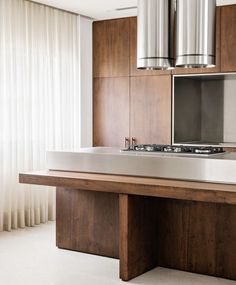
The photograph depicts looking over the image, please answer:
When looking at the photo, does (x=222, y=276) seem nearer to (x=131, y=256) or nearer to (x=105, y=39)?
(x=131, y=256)

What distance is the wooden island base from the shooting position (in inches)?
135

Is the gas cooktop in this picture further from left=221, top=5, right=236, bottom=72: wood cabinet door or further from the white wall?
the white wall

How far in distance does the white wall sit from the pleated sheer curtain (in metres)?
0.13

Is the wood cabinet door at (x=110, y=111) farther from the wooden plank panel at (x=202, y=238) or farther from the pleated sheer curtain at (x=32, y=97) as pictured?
the wooden plank panel at (x=202, y=238)

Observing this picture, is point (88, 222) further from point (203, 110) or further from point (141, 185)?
point (203, 110)

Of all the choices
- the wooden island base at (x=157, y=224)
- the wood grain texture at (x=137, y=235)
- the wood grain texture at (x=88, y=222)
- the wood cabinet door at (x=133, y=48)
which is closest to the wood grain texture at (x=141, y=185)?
the wooden island base at (x=157, y=224)

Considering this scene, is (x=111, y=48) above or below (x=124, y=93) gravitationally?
above

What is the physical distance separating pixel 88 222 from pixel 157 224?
63cm

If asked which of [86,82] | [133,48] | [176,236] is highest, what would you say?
[133,48]

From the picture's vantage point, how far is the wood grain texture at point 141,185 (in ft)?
9.92

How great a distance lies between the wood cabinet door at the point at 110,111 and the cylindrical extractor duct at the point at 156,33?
85.1 inches

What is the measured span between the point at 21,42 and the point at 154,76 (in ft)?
5.15

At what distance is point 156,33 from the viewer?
3.78 metres

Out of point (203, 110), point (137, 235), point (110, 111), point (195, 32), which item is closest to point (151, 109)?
point (110, 111)
